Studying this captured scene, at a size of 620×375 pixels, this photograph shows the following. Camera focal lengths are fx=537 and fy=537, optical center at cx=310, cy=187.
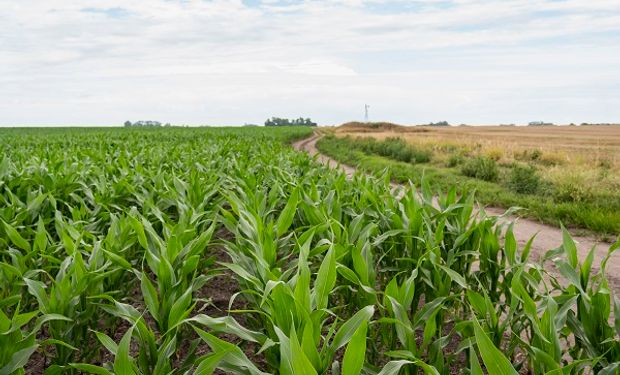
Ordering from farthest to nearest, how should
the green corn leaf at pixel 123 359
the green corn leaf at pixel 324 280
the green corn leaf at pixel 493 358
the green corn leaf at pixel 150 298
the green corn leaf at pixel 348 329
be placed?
the green corn leaf at pixel 150 298 → the green corn leaf at pixel 324 280 → the green corn leaf at pixel 348 329 → the green corn leaf at pixel 123 359 → the green corn leaf at pixel 493 358

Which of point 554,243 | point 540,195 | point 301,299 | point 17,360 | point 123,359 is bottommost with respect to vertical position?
point 554,243

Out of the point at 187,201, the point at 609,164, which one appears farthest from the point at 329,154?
the point at 187,201

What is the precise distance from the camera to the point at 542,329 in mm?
2357

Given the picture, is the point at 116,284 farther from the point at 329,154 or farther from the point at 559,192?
Result: the point at 329,154

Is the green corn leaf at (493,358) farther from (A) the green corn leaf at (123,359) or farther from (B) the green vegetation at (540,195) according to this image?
(B) the green vegetation at (540,195)

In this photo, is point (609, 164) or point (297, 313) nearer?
point (297, 313)

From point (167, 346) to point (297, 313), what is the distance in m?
0.57

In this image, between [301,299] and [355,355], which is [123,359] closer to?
[301,299]

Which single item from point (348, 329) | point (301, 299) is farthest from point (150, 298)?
point (348, 329)

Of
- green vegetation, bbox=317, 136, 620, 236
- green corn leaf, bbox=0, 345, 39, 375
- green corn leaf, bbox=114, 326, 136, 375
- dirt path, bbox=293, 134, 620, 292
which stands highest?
green corn leaf, bbox=114, 326, 136, 375

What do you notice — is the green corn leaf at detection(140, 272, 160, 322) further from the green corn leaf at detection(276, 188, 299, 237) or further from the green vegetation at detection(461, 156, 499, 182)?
the green vegetation at detection(461, 156, 499, 182)

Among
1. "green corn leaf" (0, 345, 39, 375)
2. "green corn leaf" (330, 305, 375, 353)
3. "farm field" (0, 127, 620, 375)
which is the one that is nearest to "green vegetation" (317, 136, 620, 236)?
"farm field" (0, 127, 620, 375)

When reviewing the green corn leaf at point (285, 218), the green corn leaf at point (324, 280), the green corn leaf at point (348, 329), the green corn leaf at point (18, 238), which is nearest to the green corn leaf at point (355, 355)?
the green corn leaf at point (348, 329)

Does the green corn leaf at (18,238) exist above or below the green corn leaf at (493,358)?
above
